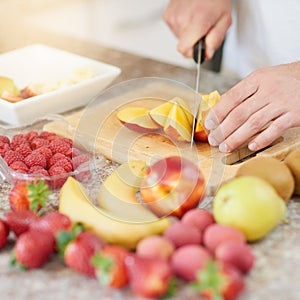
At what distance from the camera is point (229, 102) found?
1242 mm

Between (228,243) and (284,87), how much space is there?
0.50 metres

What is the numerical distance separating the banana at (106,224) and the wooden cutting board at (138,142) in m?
0.20

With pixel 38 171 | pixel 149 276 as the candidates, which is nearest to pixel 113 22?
pixel 38 171

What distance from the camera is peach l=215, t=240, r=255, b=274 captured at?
0.84 meters

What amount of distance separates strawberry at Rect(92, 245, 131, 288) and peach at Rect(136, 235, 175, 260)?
4 cm

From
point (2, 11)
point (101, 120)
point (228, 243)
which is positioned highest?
point (228, 243)

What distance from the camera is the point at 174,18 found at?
1.68 metres

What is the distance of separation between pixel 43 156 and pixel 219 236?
0.43 m

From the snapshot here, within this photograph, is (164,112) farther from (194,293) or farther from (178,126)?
(194,293)

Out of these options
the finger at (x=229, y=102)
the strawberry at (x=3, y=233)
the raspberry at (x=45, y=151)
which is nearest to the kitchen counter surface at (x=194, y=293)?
the strawberry at (x=3, y=233)

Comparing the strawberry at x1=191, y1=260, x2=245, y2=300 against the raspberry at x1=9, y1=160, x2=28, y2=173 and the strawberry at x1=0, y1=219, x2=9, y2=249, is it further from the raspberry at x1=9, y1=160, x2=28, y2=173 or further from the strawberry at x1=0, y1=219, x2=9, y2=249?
the raspberry at x1=9, y1=160, x2=28, y2=173

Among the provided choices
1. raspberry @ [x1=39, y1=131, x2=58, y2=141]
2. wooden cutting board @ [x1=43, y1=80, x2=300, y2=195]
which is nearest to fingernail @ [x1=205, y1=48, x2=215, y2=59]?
wooden cutting board @ [x1=43, y1=80, x2=300, y2=195]

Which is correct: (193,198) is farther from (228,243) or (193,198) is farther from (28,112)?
(28,112)

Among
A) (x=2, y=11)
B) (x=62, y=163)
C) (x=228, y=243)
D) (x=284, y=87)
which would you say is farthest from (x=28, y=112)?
(x=2, y=11)
